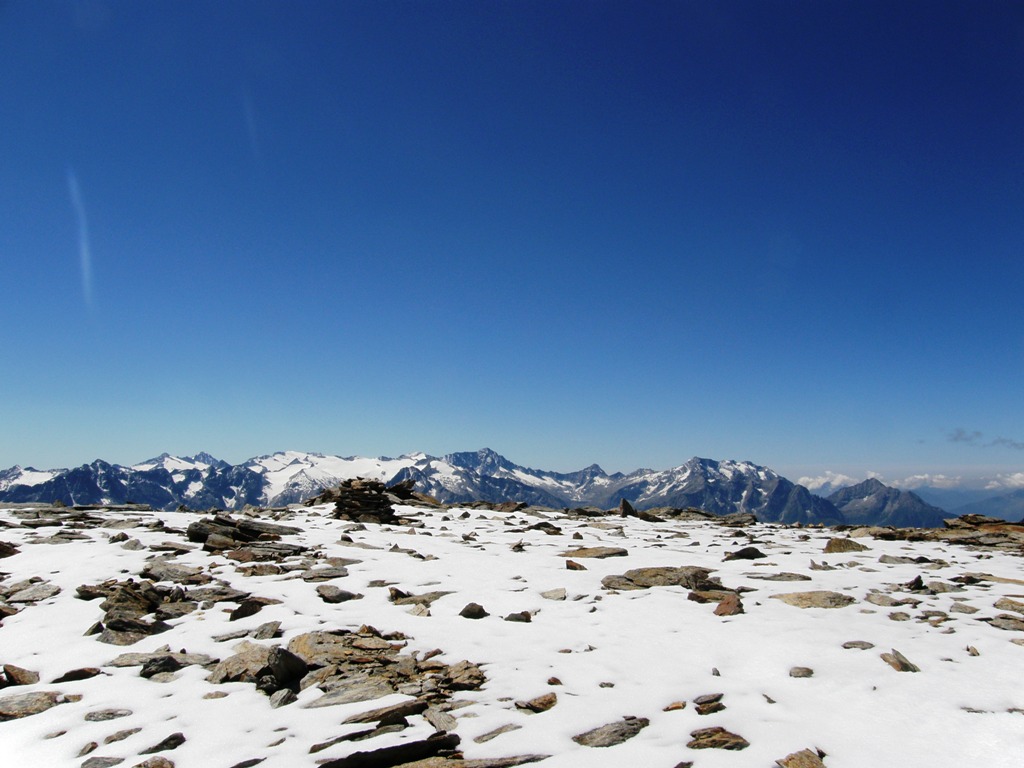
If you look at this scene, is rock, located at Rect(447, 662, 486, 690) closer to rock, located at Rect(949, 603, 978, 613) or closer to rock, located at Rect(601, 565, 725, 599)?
rock, located at Rect(601, 565, 725, 599)

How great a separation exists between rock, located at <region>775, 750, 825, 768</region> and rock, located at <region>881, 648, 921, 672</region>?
133 inches

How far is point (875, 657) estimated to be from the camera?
8992 millimetres

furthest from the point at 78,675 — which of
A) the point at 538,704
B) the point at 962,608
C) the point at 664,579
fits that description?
the point at 962,608

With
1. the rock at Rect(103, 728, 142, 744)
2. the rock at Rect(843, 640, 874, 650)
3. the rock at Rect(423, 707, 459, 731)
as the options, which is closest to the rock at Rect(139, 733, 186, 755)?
the rock at Rect(103, 728, 142, 744)

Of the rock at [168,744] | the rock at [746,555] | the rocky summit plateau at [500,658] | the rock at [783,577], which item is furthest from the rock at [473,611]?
the rock at [746,555]

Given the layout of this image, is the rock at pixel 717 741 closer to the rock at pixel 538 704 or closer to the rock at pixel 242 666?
the rock at pixel 538 704

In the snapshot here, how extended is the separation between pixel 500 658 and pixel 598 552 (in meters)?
10.1

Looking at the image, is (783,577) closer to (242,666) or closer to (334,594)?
(334,594)

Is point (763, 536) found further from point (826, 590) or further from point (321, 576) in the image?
point (321, 576)

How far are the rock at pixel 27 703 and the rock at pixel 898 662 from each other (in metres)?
13.1

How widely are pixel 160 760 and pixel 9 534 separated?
2004 centimetres

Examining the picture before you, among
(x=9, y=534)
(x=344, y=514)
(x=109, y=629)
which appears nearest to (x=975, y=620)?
(x=109, y=629)

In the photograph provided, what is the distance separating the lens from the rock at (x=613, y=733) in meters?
6.80

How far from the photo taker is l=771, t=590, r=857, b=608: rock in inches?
478
